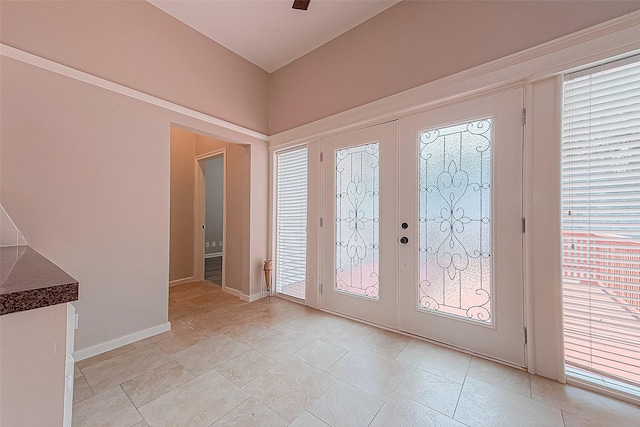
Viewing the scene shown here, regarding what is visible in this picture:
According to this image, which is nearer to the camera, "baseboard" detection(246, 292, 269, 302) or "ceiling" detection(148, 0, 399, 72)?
"ceiling" detection(148, 0, 399, 72)

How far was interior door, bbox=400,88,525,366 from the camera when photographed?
189 centimetres

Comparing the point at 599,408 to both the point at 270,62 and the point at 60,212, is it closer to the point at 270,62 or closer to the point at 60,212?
the point at 60,212

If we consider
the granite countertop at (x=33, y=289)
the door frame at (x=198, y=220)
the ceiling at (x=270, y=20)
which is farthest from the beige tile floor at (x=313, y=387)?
the ceiling at (x=270, y=20)

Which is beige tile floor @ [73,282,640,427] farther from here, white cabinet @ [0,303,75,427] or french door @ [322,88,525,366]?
white cabinet @ [0,303,75,427]

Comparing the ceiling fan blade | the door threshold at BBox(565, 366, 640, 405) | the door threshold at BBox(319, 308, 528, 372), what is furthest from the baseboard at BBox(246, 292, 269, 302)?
the ceiling fan blade

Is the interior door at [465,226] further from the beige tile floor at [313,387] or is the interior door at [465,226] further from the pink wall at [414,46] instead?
the pink wall at [414,46]

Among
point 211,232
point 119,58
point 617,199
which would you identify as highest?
point 119,58

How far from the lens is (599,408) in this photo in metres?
1.47

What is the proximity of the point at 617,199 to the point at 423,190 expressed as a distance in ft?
3.86

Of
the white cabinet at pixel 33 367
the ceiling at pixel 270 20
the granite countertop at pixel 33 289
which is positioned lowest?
the white cabinet at pixel 33 367

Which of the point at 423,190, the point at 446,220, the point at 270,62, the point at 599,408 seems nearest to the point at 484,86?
the point at 423,190

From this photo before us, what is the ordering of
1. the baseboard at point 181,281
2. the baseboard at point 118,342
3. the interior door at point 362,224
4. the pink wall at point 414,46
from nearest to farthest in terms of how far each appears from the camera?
the pink wall at point 414,46, the baseboard at point 118,342, the interior door at point 362,224, the baseboard at point 181,281

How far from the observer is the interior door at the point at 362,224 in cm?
248

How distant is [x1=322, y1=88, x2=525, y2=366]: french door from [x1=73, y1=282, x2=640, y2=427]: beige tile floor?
0.30 metres
